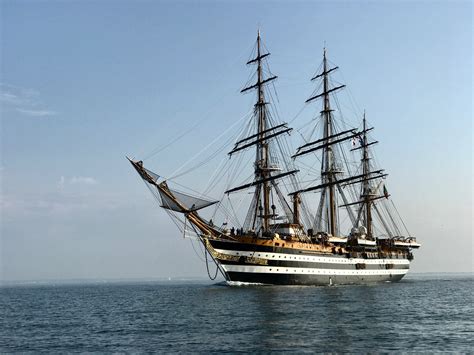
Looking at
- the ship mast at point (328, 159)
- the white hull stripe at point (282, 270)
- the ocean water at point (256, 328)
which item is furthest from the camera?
the ship mast at point (328, 159)

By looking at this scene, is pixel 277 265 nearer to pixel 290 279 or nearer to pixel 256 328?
pixel 290 279

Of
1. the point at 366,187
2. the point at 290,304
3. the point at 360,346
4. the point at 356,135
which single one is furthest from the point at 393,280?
the point at 360,346

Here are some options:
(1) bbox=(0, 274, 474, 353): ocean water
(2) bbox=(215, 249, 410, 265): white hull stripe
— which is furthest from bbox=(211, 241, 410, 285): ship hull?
(1) bbox=(0, 274, 474, 353): ocean water

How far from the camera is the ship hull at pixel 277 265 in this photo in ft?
187

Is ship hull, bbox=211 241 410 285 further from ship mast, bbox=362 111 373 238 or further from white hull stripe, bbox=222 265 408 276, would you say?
ship mast, bbox=362 111 373 238

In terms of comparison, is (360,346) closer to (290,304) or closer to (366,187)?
(290,304)

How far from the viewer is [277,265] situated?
191 feet

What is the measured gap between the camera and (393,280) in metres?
87.4

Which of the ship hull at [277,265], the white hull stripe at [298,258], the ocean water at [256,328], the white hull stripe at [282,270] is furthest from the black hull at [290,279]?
the ocean water at [256,328]

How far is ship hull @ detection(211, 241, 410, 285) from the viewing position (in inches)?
2248

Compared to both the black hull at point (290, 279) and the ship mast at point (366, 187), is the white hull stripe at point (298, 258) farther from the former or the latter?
the ship mast at point (366, 187)

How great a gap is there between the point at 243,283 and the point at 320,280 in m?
12.3

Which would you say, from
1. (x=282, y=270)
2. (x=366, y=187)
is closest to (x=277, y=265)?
(x=282, y=270)

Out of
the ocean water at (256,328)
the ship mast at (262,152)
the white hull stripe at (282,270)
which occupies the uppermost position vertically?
the ship mast at (262,152)
